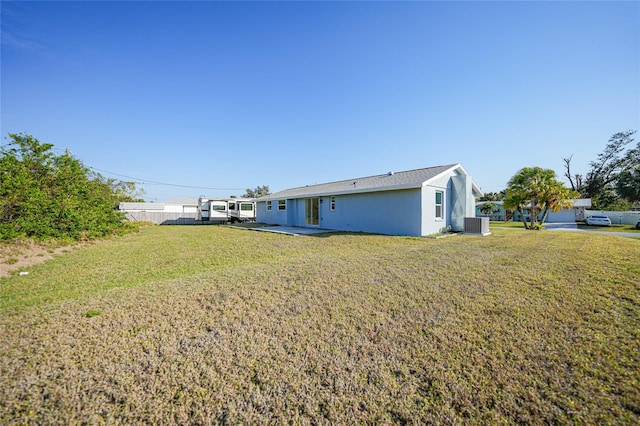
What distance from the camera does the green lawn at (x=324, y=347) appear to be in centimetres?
214

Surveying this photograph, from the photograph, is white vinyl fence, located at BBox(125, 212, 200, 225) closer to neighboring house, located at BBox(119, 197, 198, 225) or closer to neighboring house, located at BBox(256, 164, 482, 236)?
neighboring house, located at BBox(119, 197, 198, 225)

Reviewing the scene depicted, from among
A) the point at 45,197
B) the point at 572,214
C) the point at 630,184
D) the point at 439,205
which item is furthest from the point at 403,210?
the point at 572,214

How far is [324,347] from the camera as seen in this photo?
301 cm

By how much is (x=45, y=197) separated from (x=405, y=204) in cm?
1561

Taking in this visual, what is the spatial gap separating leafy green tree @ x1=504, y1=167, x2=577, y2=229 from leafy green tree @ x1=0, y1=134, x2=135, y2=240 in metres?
25.9

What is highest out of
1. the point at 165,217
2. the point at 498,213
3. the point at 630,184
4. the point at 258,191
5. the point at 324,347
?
the point at 258,191

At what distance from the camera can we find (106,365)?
2.67 m

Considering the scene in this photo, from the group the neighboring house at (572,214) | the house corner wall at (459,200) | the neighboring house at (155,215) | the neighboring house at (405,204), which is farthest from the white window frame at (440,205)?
the neighboring house at (155,215)

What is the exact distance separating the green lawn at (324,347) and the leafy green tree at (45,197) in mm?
5886

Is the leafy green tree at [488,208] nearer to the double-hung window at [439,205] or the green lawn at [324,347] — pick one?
the double-hung window at [439,205]

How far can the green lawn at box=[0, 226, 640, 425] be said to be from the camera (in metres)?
2.14

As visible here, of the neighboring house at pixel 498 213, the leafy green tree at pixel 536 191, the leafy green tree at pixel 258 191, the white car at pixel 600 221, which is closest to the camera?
the leafy green tree at pixel 536 191

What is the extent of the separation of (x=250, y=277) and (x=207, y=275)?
1.10 m

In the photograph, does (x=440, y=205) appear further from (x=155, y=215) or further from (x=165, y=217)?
(x=155, y=215)
